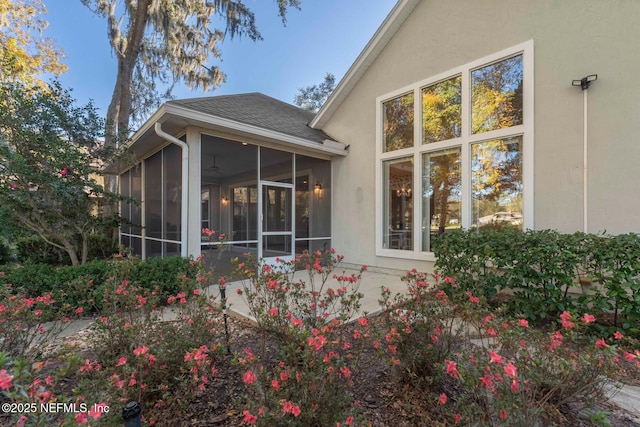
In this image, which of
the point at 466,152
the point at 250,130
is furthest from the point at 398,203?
the point at 250,130

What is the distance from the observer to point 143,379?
2.07m

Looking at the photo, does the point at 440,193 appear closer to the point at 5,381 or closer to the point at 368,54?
the point at 368,54

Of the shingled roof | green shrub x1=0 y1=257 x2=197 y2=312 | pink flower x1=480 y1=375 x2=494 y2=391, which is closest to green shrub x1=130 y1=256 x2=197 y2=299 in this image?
green shrub x1=0 y1=257 x2=197 y2=312

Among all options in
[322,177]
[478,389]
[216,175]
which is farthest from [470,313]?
[322,177]

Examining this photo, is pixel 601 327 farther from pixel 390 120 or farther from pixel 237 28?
pixel 237 28

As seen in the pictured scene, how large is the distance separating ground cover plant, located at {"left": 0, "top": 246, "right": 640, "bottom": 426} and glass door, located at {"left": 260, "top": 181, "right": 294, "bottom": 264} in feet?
11.6

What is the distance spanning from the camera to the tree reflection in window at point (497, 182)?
4.89m

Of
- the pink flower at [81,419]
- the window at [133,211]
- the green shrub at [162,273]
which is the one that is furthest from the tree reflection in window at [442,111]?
the window at [133,211]

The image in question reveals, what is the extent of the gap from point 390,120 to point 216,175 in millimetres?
4336

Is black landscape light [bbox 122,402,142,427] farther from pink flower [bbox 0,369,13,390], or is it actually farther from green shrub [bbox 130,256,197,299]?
green shrub [bbox 130,256,197,299]

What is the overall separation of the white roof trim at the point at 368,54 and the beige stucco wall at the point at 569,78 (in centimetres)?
47

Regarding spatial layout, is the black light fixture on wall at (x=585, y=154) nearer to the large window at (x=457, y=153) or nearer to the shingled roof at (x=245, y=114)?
the large window at (x=457, y=153)

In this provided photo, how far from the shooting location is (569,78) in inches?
172

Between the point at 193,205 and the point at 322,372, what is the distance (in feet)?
14.8
